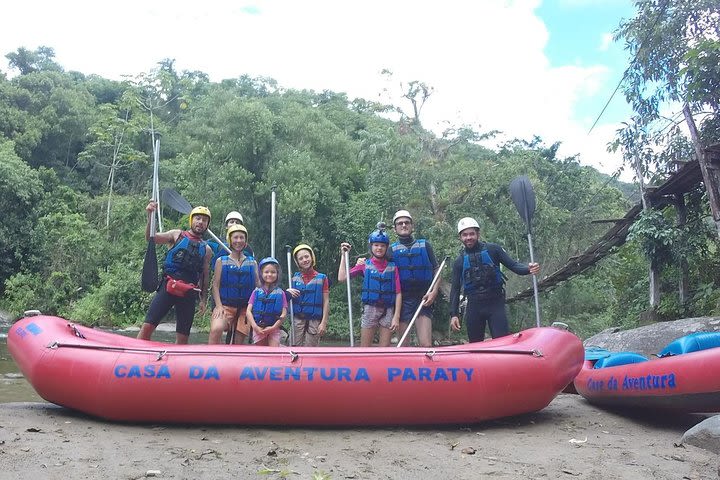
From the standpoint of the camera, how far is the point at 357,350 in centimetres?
396

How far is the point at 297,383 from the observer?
381 centimetres

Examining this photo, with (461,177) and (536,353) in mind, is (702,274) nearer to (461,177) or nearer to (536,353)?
(461,177)

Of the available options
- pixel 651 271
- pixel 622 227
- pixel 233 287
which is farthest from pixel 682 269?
pixel 233 287

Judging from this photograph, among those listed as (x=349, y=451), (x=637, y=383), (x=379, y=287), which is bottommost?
(x=349, y=451)

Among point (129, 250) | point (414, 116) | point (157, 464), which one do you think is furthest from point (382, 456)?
point (129, 250)

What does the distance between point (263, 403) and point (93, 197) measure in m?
25.2

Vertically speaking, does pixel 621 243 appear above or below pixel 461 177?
below

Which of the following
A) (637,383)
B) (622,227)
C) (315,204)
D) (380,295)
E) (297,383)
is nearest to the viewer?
(297,383)

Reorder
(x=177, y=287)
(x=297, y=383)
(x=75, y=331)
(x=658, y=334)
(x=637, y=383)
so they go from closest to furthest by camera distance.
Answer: (x=297, y=383) → (x=637, y=383) → (x=75, y=331) → (x=177, y=287) → (x=658, y=334)

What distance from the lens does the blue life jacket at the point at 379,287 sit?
502 cm

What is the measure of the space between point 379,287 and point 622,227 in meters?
8.71

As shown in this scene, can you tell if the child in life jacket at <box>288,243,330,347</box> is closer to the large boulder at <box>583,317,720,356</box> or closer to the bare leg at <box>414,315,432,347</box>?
the bare leg at <box>414,315,432,347</box>

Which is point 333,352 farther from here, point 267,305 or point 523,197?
point 523,197

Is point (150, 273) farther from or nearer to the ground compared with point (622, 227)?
nearer to the ground
